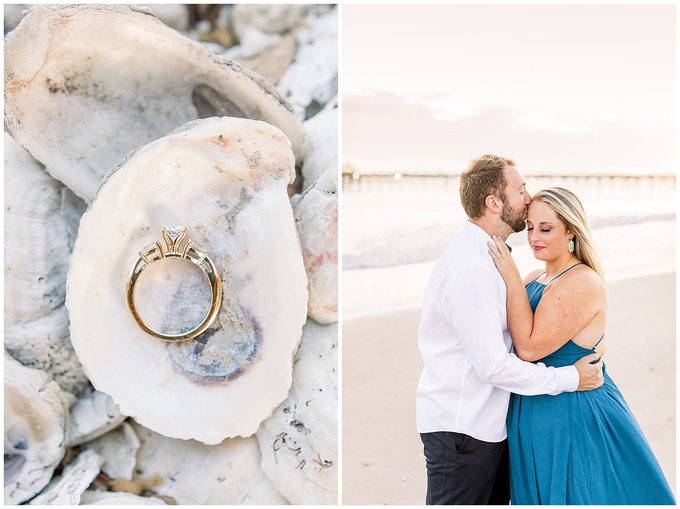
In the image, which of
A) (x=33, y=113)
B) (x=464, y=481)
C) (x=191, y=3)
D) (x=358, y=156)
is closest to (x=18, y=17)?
(x=191, y=3)

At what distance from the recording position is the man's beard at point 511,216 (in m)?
1.02

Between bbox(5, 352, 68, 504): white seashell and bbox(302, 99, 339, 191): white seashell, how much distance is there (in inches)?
25.3

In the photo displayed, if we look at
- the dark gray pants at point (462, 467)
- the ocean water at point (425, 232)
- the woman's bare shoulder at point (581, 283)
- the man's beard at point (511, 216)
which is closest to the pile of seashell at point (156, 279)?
the dark gray pants at point (462, 467)

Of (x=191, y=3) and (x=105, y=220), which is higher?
(x=191, y=3)

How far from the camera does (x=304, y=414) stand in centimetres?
109

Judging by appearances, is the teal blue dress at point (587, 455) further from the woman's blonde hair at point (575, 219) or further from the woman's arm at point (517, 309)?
the woman's blonde hair at point (575, 219)

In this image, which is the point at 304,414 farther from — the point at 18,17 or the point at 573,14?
the point at 18,17

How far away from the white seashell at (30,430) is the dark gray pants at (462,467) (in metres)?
0.71

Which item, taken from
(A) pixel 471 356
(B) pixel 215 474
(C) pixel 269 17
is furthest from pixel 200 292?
(C) pixel 269 17

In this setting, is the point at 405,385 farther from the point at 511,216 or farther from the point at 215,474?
the point at 511,216

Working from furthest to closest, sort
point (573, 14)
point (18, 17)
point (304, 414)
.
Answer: point (18, 17)
point (573, 14)
point (304, 414)

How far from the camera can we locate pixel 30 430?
42.8 inches

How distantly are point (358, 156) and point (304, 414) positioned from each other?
928 mm

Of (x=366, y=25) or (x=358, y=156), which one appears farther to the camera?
(x=358, y=156)
